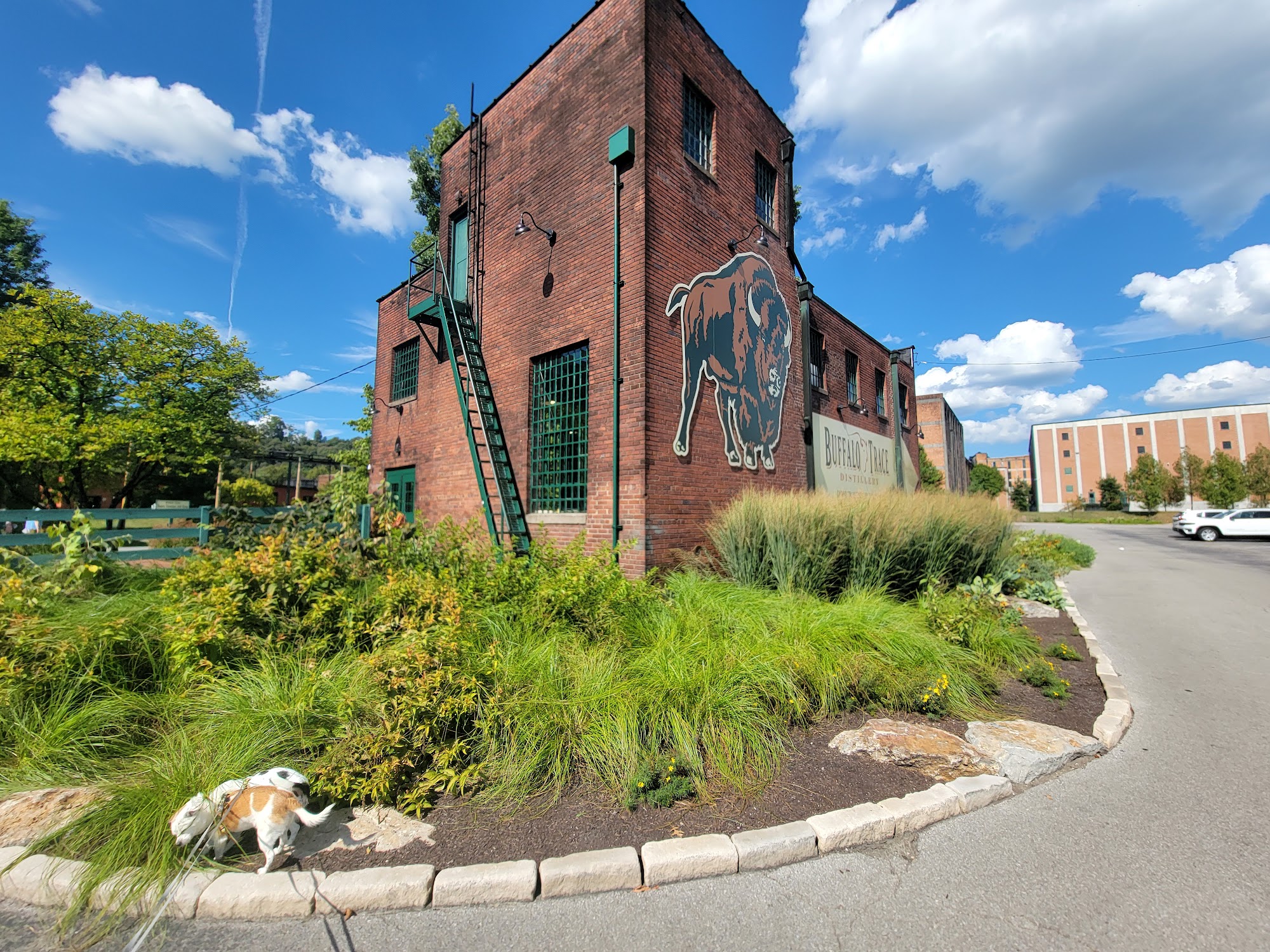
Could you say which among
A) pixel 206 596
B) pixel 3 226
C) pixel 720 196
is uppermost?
pixel 3 226

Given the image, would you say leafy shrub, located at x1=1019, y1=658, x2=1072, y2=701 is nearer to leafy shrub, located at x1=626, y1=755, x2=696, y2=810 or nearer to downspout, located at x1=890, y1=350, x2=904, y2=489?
leafy shrub, located at x1=626, y1=755, x2=696, y2=810

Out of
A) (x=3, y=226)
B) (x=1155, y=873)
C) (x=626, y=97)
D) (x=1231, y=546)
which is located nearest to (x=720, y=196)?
(x=626, y=97)

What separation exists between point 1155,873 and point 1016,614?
3960mm

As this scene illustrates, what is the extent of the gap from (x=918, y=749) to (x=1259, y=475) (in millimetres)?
55398

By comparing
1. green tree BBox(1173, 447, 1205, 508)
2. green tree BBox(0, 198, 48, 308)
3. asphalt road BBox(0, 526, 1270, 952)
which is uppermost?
green tree BBox(0, 198, 48, 308)

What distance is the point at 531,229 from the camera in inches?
382

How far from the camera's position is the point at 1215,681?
5.32m

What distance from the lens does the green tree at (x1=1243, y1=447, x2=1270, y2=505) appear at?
1533 inches

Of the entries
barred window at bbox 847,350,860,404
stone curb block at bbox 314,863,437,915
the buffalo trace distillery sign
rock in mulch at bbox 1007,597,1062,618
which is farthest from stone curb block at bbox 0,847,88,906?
barred window at bbox 847,350,860,404

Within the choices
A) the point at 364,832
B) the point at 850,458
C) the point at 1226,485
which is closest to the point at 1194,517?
the point at 1226,485

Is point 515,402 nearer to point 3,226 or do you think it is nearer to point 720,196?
point 720,196

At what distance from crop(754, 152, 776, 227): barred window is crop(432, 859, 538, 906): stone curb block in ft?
36.0

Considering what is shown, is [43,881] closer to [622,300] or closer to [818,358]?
[622,300]

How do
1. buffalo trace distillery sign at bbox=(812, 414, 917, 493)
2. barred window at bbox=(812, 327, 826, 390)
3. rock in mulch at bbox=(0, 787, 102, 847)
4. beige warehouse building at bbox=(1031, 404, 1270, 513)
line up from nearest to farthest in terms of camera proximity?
rock in mulch at bbox=(0, 787, 102, 847) → buffalo trace distillery sign at bbox=(812, 414, 917, 493) → barred window at bbox=(812, 327, 826, 390) → beige warehouse building at bbox=(1031, 404, 1270, 513)
